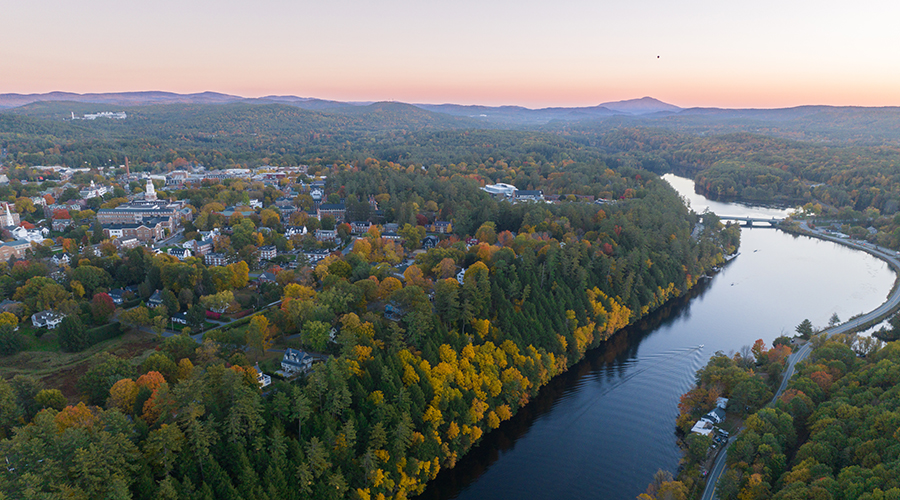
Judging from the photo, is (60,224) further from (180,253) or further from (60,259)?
(180,253)

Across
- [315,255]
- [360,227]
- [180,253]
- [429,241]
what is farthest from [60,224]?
[429,241]

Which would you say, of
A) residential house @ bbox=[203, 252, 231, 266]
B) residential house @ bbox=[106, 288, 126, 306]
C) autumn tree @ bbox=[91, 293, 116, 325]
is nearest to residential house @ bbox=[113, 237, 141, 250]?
residential house @ bbox=[203, 252, 231, 266]

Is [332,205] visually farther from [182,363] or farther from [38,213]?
[182,363]

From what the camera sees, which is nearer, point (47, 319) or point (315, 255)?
point (47, 319)

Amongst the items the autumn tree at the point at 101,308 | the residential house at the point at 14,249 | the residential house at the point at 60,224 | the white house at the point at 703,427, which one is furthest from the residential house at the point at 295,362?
the residential house at the point at 60,224

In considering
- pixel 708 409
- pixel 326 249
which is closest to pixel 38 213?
pixel 326 249

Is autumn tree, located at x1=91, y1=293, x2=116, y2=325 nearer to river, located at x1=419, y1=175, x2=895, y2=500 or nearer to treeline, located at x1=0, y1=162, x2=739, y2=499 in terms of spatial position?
treeline, located at x1=0, y1=162, x2=739, y2=499
